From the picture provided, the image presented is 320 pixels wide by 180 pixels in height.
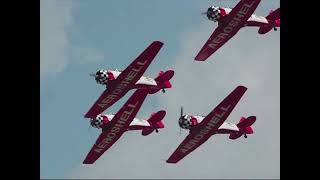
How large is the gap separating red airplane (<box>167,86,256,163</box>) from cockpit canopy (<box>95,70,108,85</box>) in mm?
4795

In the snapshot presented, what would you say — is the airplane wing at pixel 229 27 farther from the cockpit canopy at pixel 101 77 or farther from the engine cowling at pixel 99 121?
the engine cowling at pixel 99 121

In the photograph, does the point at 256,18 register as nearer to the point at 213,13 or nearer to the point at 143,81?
the point at 213,13

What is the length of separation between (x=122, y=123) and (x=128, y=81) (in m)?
2.82

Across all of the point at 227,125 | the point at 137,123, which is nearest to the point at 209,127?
the point at 227,125

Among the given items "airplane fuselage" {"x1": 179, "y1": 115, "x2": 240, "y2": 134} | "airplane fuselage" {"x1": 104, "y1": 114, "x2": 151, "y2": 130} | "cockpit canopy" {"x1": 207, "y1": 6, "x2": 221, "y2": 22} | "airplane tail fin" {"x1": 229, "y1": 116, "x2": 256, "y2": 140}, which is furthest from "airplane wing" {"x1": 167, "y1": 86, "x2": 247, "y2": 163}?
"cockpit canopy" {"x1": 207, "y1": 6, "x2": 221, "y2": 22}

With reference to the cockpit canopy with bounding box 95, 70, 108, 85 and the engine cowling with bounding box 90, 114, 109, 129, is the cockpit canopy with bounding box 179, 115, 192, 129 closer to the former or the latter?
the engine cowling with bounding box 90, 114, 109, 129

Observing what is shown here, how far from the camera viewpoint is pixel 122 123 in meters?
41.8

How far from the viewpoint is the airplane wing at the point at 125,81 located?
38.8 metres

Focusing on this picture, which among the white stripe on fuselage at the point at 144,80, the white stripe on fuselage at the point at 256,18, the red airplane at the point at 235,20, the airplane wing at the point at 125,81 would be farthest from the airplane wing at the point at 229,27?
the airplane wing at the point at 125,81
